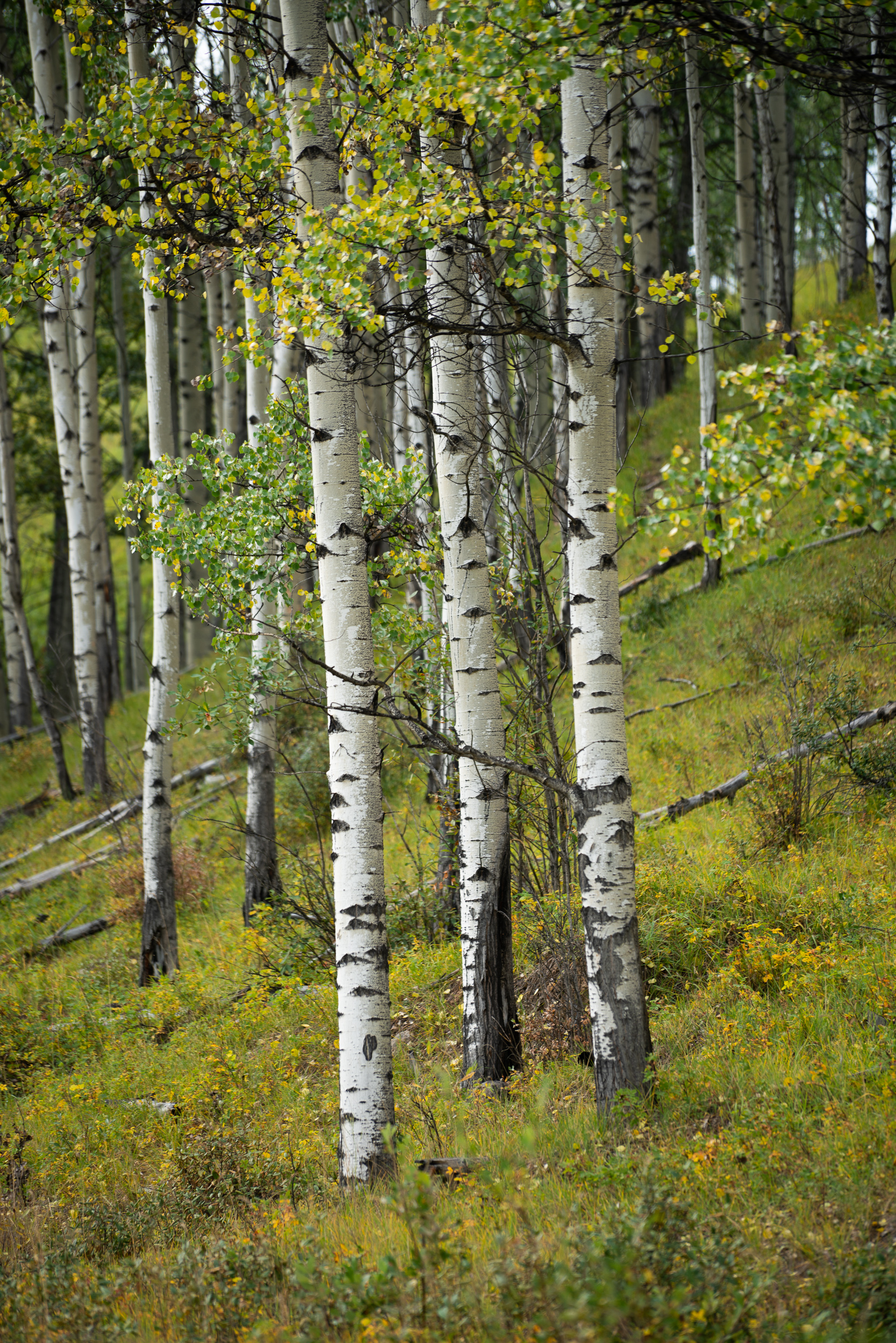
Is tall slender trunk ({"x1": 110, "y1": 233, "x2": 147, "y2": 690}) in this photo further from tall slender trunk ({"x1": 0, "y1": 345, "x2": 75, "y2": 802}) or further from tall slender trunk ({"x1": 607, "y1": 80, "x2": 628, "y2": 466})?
tall slender trunk ({"x1": 607, "y1": 80, "x2": 628, "y2": 466})

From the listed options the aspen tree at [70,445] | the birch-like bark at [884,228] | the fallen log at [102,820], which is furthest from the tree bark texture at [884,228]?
the fallen log at [102,820]

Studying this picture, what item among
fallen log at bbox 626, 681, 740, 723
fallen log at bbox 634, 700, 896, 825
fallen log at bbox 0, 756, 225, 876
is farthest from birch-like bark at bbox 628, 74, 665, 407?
fallen log at bbox 0, 756, 225, 876

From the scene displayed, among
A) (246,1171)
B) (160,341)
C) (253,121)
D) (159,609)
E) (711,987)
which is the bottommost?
(246,1171)

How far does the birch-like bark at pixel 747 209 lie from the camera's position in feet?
49.4

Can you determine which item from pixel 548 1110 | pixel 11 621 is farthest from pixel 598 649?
pixel 11 621

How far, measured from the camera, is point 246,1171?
4594mm

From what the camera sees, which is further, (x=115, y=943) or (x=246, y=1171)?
(x=115, y=943)

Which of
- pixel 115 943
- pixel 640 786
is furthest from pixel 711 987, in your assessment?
pixel 115 943

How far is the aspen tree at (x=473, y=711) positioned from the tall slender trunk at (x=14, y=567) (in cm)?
1162

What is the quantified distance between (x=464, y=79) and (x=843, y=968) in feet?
15.6

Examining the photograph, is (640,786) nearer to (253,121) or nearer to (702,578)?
(702,578)

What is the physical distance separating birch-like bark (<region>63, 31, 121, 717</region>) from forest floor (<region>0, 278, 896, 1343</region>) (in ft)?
26.2

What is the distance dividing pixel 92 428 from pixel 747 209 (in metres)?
12.2

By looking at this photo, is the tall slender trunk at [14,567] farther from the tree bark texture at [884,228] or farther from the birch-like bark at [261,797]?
the tree bark texture at [884,228]
